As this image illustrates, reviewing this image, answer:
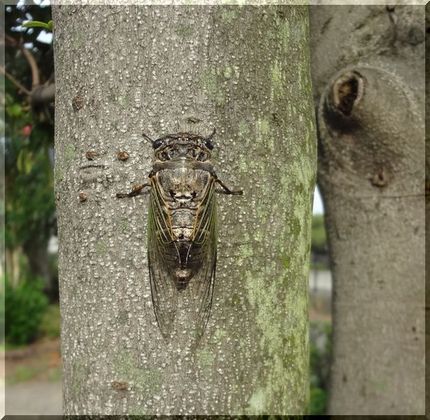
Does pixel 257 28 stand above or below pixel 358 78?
below

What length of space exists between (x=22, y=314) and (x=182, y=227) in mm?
8084

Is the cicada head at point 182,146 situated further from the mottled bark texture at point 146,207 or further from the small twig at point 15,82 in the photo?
the small twig at point 15,82

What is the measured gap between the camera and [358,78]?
5.66ft

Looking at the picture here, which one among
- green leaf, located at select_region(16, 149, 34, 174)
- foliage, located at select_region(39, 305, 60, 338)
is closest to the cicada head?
green leaf, located at select_region(16, 149, 34, 174)

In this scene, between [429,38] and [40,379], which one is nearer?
[429,38]

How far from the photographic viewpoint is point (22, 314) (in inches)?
332

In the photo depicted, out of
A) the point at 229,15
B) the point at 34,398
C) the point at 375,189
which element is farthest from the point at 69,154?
the point at 34,398

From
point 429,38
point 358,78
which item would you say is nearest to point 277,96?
point 358,78

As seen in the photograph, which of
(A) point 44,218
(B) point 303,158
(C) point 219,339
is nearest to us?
(C) point 219,339

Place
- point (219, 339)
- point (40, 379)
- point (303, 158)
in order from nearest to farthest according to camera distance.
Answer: point (219, 339) < point (303, 158) < point (40, 379)

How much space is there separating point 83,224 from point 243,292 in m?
0.32

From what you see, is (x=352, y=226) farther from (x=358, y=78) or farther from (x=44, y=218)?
(x=44, y=218)

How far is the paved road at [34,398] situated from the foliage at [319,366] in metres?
2.39

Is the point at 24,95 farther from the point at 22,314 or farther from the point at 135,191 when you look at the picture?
the point at 22,314
